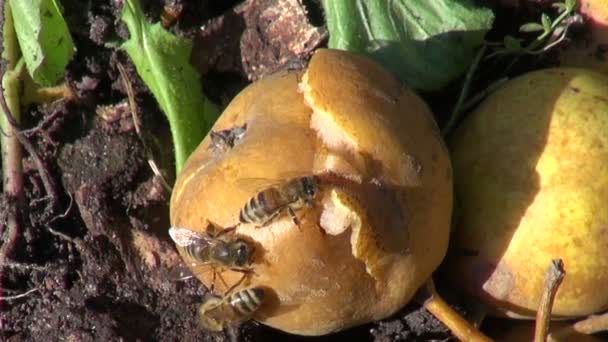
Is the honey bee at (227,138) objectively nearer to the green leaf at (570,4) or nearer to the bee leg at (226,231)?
the bee leg at (226,231)

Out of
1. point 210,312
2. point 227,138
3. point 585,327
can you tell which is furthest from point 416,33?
point 210,312

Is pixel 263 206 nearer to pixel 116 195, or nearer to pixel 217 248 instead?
pixel 217 248

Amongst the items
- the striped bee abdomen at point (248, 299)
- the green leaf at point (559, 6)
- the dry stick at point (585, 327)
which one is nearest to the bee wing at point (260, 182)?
the striped bee abdomen at point (248, 299)

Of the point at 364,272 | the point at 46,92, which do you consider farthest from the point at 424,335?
the point at 46,92

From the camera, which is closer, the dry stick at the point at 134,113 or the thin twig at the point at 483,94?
the thin twig at the point at 483,94

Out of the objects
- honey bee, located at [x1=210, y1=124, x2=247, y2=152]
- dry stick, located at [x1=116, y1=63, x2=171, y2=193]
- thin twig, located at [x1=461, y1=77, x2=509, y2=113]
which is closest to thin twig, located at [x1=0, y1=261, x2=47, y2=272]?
dry stick, located at [x1=116, y1=63, x2=171, y2=193]

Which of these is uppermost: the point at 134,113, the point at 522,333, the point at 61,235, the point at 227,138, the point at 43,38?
the point at 43,38

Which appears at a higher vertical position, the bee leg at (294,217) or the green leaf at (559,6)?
the bee leg at (294,217)
